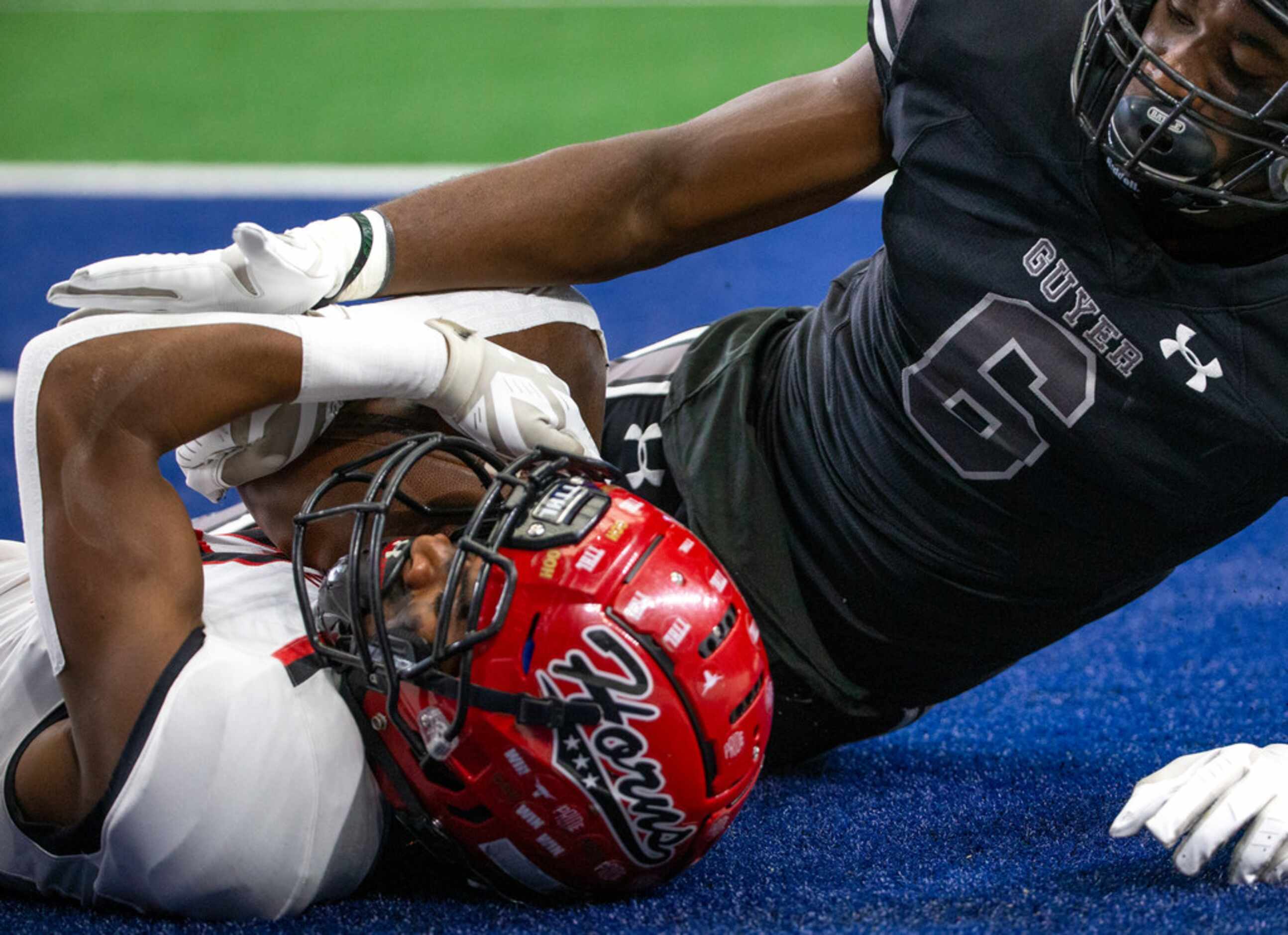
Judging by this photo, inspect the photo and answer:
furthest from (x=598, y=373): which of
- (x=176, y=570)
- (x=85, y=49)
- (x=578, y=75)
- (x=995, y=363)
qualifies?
(x=85, y=49)

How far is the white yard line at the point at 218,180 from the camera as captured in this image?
468cm

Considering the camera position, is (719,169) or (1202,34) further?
(719,169)

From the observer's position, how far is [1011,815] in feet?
6.07

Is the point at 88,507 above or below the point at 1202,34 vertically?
below

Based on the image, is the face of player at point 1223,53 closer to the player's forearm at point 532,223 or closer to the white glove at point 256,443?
the player's forearm at point 532,223

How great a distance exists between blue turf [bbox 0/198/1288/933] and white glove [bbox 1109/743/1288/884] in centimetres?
3

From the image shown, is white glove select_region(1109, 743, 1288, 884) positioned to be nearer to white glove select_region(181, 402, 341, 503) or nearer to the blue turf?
the blue turf

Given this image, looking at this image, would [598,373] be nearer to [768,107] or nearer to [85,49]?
[768,107]

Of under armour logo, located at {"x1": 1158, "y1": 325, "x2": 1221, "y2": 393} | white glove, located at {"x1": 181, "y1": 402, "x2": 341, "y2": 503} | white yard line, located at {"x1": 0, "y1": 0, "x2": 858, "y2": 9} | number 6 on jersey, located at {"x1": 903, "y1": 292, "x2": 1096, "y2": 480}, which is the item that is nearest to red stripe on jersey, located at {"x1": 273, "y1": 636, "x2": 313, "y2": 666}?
white glove, located at {"x1": 181, "y1": 402, "x2": 341, "y2": 503}

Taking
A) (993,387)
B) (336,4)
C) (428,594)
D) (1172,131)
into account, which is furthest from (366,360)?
(336,4)

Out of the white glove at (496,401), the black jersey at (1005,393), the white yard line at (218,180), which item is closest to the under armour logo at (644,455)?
the black jersey at (1005,393)

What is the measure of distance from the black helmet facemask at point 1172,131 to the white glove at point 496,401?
687 mm

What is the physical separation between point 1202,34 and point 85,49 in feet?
19.0

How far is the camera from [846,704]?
6.42 feet
